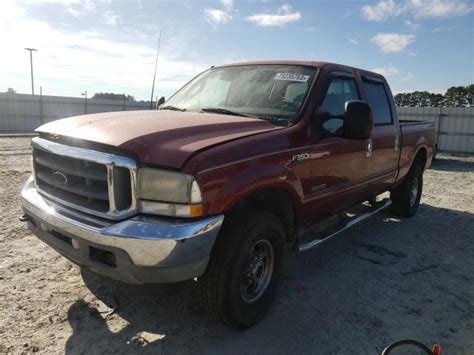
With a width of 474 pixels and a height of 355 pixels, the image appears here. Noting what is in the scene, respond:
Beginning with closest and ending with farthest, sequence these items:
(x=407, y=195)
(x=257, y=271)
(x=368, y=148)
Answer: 1. (x=257, y=271)
2. (x=368, y=148)
3. (x=407, y=195)

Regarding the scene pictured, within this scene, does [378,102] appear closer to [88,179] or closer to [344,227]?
[344,227]

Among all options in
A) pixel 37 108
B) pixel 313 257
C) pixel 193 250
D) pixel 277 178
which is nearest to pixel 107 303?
pixel 193 250

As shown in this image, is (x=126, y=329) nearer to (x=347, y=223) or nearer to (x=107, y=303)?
(x=107, y=303)

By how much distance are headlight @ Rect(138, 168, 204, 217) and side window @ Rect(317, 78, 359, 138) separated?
1585mm

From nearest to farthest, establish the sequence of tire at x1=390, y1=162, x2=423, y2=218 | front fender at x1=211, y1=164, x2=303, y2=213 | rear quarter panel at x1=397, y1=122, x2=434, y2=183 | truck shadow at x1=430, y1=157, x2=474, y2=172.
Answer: front fender at x1=211, y1=164, x2=303, y2=213 → rear quarter panel at x1=397, y1=122, x2=434, y2=183 → tire at x1=390, y1=162, x2=423, y2=218 → truck shadow at x1=430, y1=157, x2=474, y2=172

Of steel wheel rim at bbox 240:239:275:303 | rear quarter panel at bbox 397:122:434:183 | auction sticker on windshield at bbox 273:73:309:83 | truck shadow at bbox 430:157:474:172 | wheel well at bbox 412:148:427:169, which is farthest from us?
truck shadow at bbox 430:157:474:172

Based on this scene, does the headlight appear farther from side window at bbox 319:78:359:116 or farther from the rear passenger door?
the rear passenger door

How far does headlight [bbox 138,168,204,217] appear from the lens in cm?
250

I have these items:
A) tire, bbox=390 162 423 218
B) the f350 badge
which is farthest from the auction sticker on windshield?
tire, bbox=390 162 423 218

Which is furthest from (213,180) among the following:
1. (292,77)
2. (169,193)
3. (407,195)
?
(407,195)

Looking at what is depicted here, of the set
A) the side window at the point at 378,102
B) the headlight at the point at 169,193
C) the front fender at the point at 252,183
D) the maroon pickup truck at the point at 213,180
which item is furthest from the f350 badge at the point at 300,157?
the side window at the point at 378,102

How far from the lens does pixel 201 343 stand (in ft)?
9.59

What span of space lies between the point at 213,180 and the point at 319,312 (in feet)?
5.18

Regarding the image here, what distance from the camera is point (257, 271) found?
126 inches
